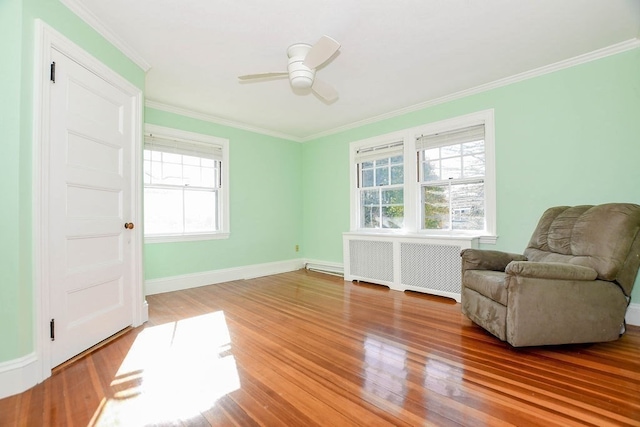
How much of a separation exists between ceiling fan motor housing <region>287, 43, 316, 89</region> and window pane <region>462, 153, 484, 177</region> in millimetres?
2268

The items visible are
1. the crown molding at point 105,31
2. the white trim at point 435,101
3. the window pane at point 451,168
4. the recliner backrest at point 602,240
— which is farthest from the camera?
the window pane at point 451,168

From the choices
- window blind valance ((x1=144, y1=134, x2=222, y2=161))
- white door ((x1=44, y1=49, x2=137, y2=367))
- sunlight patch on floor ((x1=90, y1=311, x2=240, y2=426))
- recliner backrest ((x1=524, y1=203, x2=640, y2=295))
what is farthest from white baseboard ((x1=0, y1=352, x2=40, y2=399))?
recliner backrest ((x1=524, y1=203, x2=640, y2=295))

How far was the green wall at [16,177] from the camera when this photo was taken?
159cm

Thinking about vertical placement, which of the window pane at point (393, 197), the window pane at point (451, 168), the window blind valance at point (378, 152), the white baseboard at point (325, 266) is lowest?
the white baseboard at point (325, 266)

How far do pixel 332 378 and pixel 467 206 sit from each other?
2796 mm

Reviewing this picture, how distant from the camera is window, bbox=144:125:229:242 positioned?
3781 mm

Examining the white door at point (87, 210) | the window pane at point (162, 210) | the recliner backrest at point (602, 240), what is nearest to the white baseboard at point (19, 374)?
the white door at point (87, 210)

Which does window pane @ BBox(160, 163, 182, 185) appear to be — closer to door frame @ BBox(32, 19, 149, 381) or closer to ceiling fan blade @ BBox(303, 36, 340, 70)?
door frame @ BBox(32, 19, 149, 381)

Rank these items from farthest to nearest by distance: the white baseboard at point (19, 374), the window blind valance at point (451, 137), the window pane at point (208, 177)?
the window pane at point (208, 177) → the window blind valance at point (451, 137) → the white baseboard at point (19, 374)

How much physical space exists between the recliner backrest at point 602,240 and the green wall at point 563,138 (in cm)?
47

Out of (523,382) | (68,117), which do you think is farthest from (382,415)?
(68,117)

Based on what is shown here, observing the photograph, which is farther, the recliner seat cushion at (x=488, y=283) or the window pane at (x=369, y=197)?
the window pane at (x=369, y=197)

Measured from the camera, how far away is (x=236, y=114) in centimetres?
424

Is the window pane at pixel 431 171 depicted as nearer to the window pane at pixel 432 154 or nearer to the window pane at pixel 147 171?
the window pane at pixel 432 154
